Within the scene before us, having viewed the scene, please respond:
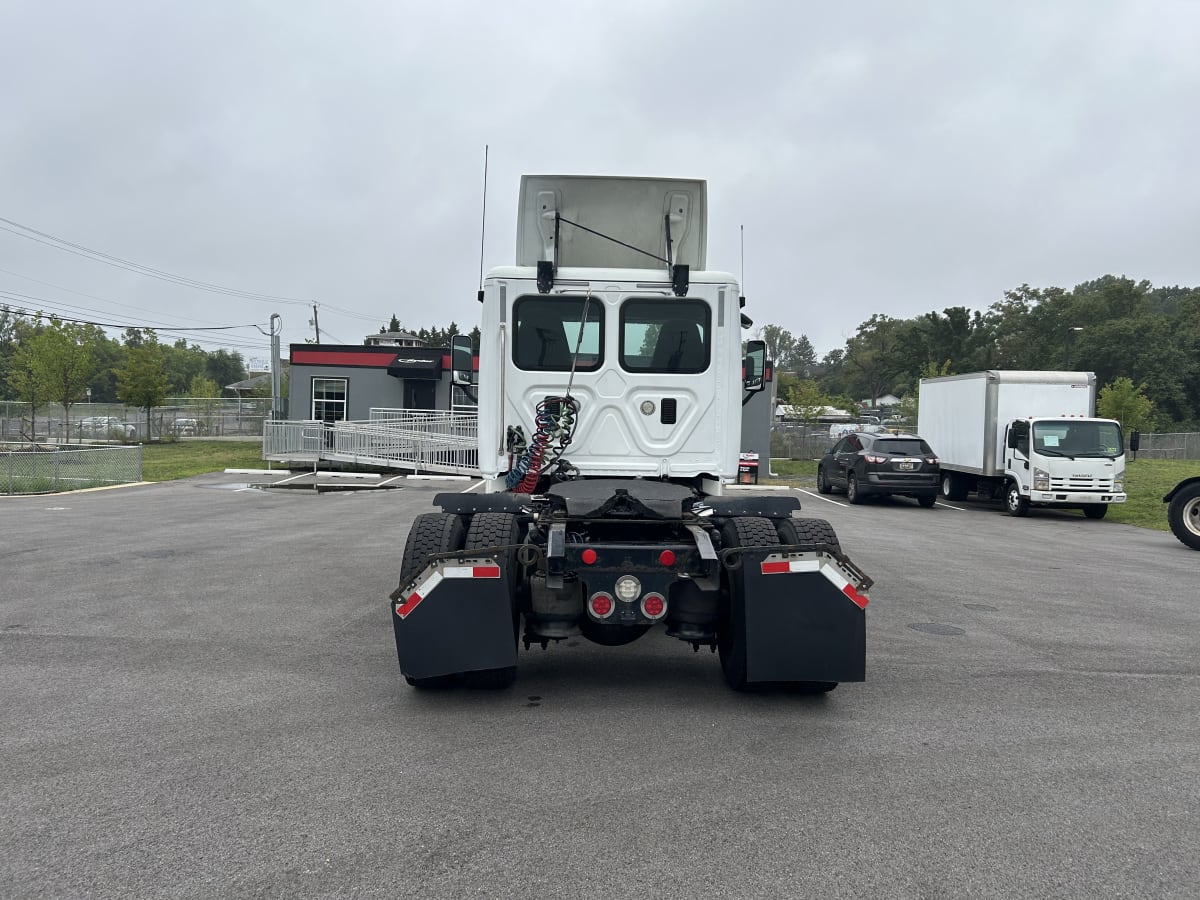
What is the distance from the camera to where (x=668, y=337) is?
7223mm

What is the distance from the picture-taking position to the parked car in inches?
1709

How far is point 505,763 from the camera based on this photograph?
4.61 meters

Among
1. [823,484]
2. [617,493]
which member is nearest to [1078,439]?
[823,484]

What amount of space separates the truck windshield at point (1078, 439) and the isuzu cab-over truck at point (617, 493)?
1326cm

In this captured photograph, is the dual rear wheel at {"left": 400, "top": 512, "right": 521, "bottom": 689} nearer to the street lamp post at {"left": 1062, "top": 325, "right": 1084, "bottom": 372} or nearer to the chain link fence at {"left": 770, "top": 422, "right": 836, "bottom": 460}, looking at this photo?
the chain link fence at {"left": 770, "top": 422, "right": 836, "bottom": 460}

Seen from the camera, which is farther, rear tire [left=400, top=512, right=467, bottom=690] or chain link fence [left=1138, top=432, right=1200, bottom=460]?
chain link fence [left=1138, top=432, right=1200, bottom=460]

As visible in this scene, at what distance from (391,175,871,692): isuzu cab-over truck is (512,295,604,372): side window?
0.04ft

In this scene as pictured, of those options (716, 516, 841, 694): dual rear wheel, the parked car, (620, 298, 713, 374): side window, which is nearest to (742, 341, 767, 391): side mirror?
(620, 298, 713, 374): side window

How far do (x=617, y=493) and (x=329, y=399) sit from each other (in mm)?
34806

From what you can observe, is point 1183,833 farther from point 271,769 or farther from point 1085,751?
point 271,769

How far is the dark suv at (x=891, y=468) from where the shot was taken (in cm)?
2033

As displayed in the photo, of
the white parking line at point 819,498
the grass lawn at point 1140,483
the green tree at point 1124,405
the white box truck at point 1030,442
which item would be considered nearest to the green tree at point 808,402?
the grass lawn at point 1140,483

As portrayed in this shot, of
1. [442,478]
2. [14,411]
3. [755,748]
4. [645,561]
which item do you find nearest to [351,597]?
[645,561]

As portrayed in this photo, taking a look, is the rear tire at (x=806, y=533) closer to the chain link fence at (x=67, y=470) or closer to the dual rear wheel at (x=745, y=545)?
the dual rear wheel at (x=745, y=545)
